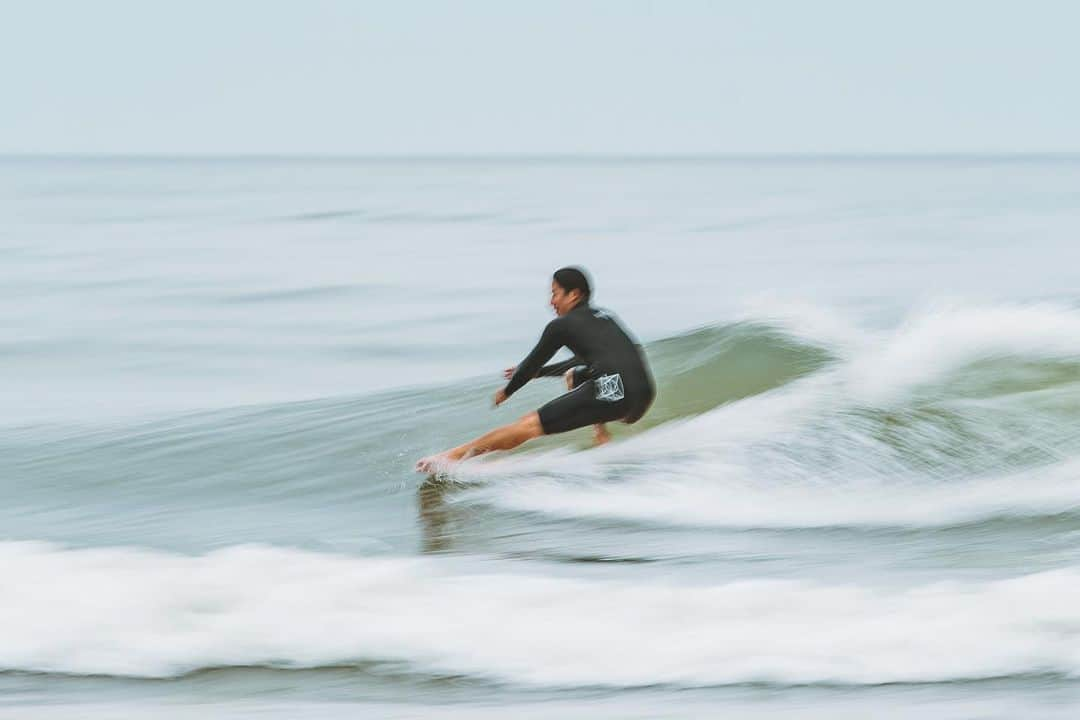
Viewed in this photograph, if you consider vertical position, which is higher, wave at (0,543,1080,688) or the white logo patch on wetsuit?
the white logo patch on wetsuit

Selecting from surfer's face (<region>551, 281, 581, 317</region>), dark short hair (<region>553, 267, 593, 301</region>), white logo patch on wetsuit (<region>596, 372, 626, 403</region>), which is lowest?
white logo patch on wetsuit (<region>596, 372, 626, 403</region>)

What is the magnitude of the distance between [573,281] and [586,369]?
0.53m

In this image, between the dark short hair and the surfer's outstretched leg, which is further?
the surfer's outstretched leg

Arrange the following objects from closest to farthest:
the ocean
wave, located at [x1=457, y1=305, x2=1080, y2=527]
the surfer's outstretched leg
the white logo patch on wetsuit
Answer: the ocean, wave, located at [x1=457, y1=305, x2=1080, y2=527], the white logo patch on wetsuit, the surfer's outstretched leg

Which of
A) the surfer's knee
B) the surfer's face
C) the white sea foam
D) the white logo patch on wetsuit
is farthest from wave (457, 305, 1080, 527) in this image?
the surfer's face

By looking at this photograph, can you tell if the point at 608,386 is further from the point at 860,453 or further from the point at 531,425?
the point at 860,453

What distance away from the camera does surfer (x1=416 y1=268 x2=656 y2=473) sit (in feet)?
28.2

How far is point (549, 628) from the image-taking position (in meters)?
6.12

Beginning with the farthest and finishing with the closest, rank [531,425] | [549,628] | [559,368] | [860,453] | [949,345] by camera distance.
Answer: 1. [949,345]
2. [860,453]
3. [559,368]
4. [531,425]
5. [549,628]

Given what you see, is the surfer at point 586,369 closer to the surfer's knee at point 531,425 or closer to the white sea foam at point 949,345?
the surfer's knee at point 531,425

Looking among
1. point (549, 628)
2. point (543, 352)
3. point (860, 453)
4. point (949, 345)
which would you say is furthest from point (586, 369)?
point (949, 345)

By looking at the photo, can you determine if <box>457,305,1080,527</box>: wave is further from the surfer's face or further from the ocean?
the surfer's face

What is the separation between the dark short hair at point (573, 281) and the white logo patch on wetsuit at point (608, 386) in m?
0.46

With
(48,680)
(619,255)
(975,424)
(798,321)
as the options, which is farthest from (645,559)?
(619,255)
